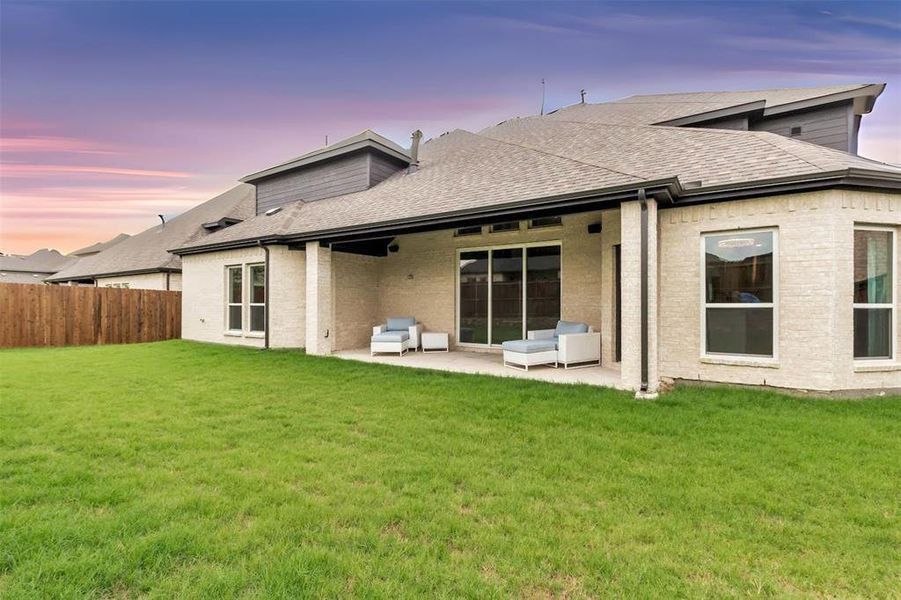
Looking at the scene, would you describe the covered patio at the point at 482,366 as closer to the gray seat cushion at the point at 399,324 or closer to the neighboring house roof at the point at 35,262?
the gray seat cushion at the point at 399,324

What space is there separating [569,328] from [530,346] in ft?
3.71

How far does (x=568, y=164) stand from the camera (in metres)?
9.32

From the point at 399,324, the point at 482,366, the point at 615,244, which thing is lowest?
the point at 482,366

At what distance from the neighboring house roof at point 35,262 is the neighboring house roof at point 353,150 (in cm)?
3564

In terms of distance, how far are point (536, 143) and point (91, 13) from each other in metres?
11.1

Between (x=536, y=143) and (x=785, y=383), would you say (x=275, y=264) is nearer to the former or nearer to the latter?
(x=536, y=143)

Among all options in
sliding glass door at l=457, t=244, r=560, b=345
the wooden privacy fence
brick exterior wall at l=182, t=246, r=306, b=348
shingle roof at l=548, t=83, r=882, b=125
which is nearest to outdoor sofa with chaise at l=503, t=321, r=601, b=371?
sliding glass door at l=457, t=244, r=560, b=345

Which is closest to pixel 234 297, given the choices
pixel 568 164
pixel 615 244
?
pixel 568 164

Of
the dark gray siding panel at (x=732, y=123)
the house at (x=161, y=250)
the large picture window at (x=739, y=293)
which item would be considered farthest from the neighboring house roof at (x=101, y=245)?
the large picture window at (x=739, y=293)

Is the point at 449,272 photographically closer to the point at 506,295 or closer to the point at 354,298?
the point at 506,295

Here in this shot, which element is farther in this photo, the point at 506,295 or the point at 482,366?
the point at 506,295

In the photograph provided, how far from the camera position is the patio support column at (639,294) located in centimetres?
661

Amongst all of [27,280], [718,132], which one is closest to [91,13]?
[718,132]

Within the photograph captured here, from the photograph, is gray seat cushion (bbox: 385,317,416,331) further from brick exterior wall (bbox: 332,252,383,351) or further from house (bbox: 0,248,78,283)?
house (bbox: 0,248,78,283)
